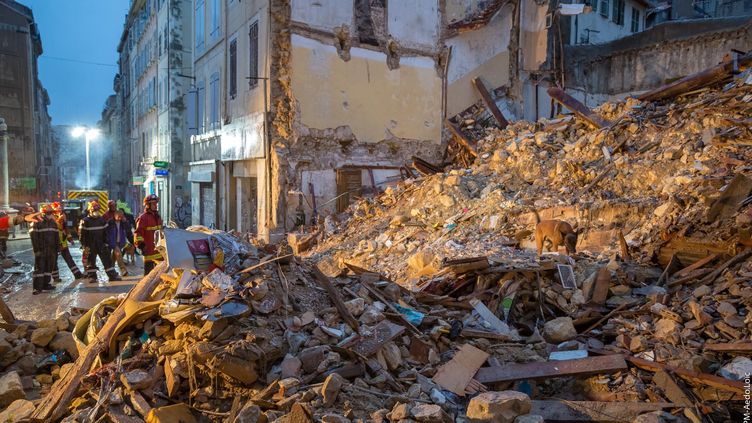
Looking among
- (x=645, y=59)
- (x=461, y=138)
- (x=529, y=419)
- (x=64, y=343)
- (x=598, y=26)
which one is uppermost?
(x=598, y=26)

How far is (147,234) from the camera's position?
923 cm

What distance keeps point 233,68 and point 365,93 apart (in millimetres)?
4500

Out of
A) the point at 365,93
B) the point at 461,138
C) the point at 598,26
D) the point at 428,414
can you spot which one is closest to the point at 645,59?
the point at 598,26

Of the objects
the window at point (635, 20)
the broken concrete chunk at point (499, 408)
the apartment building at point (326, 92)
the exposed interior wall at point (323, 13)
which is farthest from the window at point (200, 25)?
the window at point (635, 20)

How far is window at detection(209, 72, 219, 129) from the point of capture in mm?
17188

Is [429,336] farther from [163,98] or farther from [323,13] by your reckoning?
[163,98]

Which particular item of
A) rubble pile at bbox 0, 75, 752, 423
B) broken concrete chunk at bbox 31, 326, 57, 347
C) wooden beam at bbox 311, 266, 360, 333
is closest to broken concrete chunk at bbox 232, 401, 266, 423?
rubble pile at bbox 0, 75, 752, 423

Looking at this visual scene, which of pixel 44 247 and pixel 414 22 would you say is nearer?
pixel 44 247

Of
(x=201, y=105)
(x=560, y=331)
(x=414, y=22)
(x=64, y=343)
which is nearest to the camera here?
(x=560, y=331)

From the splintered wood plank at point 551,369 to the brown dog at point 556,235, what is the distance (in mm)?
3668

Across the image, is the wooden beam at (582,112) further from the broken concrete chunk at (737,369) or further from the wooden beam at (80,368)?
the wooden beam at (80,368)

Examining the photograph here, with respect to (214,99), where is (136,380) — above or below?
below

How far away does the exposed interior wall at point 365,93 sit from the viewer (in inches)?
548

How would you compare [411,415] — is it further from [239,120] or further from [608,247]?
[239,120]
